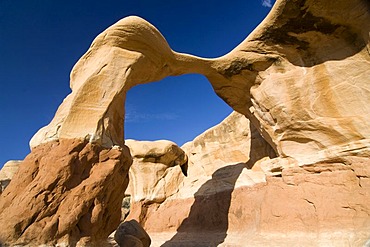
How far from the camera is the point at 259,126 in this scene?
8555mm

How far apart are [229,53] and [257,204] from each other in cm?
426

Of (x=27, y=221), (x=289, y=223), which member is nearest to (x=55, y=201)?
(x=27, y=221)

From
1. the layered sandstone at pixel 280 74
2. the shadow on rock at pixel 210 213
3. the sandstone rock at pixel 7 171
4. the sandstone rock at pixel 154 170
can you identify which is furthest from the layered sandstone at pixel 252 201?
the sandstone rock at pixel 7 171

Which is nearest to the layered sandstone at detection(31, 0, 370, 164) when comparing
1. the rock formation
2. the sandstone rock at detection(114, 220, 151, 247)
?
the rock formation

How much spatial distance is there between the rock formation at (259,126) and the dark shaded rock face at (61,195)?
0.02m

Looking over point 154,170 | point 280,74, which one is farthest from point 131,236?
point 154,170

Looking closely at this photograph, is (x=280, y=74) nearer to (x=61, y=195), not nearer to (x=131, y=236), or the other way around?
(x=131, y=236)

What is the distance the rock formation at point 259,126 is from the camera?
4.35 meters

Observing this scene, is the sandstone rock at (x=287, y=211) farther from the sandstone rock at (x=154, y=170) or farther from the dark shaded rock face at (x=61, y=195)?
the dark shaded rock face at (x=61, y=195)

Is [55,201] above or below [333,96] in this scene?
below

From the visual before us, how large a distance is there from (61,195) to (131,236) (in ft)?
7.14

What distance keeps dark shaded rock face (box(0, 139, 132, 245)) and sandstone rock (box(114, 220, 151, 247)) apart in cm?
101

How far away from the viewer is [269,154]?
368 inches

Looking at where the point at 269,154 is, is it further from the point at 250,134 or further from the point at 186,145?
the point at 186,145
